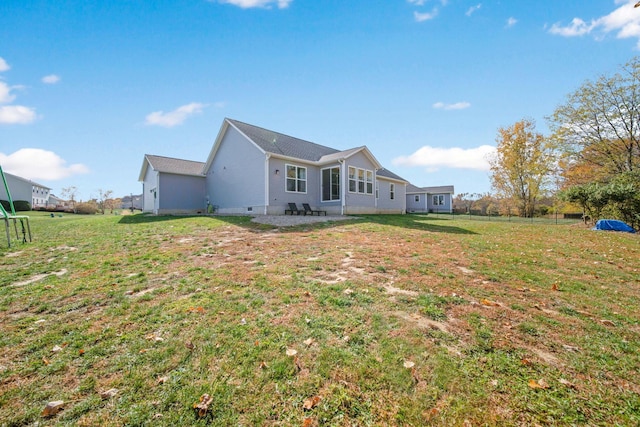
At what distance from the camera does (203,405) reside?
2023mm

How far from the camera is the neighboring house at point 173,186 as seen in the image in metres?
19.3

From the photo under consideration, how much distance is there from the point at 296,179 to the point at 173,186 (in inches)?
382

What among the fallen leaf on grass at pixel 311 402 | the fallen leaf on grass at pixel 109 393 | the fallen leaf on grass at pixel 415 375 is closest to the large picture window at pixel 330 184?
the fallen leaf on grass at pixel 415 375

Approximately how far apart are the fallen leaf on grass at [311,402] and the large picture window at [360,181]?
605 inches

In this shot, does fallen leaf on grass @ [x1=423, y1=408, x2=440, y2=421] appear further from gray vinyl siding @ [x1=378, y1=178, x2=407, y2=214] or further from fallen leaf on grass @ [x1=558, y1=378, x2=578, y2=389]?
gray vinyl siding @ [x1=378, y1=178, x2=407, y2=214]

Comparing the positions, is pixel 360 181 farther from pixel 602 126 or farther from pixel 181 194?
pixel 602 126

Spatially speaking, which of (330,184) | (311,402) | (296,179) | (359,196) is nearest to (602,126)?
(359,196)

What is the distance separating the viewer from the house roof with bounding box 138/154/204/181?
19650 mm

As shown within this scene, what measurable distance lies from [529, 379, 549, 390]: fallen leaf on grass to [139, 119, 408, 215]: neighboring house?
546 inches

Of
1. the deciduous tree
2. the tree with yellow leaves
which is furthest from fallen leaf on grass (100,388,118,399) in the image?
the tree with yellow leaves

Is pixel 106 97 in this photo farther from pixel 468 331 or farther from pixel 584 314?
pixel 584 314

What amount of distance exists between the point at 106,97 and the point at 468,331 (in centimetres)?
1774

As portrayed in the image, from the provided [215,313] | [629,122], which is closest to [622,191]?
[629,122]

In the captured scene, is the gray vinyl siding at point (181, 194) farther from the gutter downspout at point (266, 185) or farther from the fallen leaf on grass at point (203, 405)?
the fallen leaf on grass at point (203, 405)
